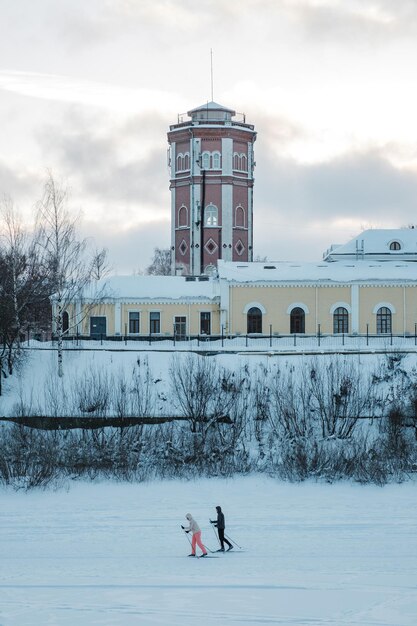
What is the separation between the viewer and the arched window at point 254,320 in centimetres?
4978

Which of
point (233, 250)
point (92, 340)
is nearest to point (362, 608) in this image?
point (92, 340)

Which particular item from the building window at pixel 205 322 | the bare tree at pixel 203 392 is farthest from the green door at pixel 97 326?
the bare tree at pixel 203 392

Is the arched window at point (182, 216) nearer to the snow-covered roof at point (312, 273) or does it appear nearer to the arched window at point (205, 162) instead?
the arched window at point (205, 162)

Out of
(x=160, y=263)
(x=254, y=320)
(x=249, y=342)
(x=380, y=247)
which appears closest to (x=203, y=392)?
(x=249, y=342)

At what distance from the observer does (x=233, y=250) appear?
6581 cm

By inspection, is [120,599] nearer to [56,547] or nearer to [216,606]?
[216,606]

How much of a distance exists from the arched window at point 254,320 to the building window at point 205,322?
200 centimetres

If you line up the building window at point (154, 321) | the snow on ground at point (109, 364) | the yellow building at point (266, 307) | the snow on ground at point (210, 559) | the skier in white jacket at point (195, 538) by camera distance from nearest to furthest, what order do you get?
the snow on ground at point (210, 559), the skier in white jacket at point (195, 538), the snow on ground at point (109, 364), the yellow building at point (266, 307), the building window at point (154, 321)

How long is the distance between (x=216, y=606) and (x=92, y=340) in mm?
29669

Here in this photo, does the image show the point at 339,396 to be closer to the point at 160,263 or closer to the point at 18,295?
the point at 18,295

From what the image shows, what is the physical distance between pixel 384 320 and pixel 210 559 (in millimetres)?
27999

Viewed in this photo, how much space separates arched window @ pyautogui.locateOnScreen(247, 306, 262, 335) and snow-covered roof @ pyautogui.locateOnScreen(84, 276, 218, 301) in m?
1.99

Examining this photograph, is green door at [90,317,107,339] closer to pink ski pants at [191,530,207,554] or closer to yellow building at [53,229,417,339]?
yellow building at [53,229,417,339]

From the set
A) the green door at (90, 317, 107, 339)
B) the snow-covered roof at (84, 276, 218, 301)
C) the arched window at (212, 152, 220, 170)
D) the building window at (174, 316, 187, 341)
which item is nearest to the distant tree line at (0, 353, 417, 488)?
the green door at (90, 317, 107, 339)
